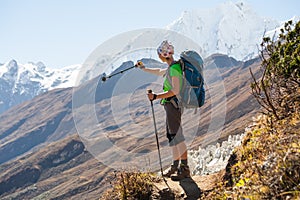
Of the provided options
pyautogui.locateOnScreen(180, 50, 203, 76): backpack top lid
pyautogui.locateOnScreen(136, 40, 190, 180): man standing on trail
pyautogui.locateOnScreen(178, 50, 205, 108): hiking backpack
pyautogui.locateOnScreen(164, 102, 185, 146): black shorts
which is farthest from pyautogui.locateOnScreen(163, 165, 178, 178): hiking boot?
pyautogui.locateOnScreen(180, 50, 203, 76): backpack top lid

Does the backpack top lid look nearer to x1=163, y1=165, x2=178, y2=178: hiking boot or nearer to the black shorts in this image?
the black shorts

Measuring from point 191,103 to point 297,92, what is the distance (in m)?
1.77

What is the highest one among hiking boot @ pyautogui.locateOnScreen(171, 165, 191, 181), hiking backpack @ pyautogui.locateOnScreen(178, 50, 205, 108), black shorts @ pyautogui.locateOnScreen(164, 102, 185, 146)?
hiking backpack @ pyautogui.locateOnScreen(178, 50, 205, 108)

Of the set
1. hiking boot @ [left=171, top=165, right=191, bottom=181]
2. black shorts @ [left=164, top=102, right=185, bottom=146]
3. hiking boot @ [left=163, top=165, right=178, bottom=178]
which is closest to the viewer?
black shorts @ [left=164, top=102, right=185, bottom=146]

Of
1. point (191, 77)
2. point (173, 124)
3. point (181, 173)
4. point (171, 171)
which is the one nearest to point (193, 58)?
point (191, 77)

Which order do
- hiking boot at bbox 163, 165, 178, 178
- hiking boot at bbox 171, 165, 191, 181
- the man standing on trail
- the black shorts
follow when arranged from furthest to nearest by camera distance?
hiking boot at bbox 163, 165, 178, 178, hiking boot at bbox 171, 165, 191, 181, the black shorts, the man standing on trail

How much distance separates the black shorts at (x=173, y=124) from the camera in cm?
732

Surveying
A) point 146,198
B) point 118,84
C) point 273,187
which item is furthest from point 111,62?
point 273,187

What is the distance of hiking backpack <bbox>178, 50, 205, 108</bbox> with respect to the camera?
22.6 ft

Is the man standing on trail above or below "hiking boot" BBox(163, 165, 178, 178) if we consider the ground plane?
above

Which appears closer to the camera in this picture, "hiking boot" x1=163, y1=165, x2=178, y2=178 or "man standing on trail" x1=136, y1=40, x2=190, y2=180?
"man standing on trail" x1=136, y1=40, x2=190, y2=180

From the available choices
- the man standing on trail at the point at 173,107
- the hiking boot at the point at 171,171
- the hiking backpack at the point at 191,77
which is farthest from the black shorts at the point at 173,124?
the hiking boot at the point at 171,171

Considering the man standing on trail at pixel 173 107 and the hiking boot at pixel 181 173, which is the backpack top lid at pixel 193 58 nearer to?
the man standing on trail at pixel 173 107

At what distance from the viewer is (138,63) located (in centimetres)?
812
